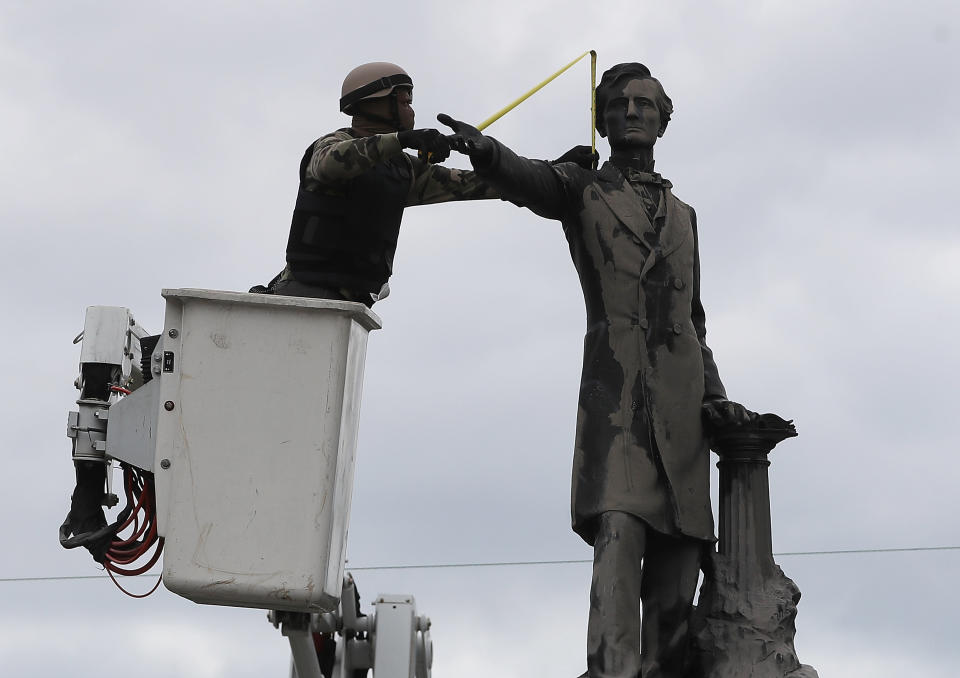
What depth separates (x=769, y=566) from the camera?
8.00m

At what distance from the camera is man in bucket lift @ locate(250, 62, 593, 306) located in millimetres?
8406

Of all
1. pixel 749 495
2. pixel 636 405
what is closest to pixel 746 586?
pixel 749 495

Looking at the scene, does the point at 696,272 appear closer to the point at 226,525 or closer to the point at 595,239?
the point at 595,239

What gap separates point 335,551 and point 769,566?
182 centimetres

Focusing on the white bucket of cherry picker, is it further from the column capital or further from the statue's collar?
the column capital

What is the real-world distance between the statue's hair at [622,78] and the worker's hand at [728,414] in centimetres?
132

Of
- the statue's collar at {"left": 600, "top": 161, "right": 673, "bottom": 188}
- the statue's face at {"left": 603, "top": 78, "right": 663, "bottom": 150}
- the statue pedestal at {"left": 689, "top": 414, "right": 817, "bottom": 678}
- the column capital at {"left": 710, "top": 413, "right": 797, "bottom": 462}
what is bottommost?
the statue pedestal at {"left": 689, "top": 414, "right": 817, "bottom": 678}

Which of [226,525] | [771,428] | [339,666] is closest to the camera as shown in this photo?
[226,525]

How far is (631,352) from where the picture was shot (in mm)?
8008

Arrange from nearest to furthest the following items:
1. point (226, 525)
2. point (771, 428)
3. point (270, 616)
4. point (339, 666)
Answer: point (226, 525)
point (771, 428)
point (270, 616)
point (339, 666)

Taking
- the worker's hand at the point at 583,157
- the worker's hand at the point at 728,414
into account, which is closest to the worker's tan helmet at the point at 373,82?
the worker's hand at the point at 583,157

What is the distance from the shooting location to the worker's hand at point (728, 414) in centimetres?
800

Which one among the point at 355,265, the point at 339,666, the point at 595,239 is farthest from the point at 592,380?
the point at 339,666

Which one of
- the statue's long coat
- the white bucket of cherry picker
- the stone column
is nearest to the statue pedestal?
the stone column
